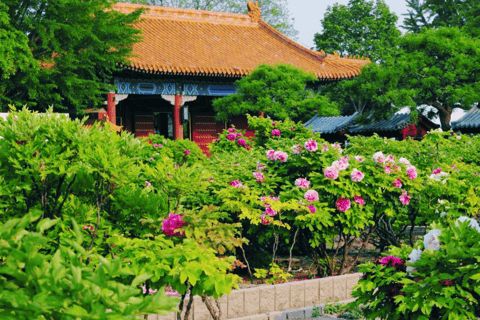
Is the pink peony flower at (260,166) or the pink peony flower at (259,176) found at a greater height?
the pink peony flower at (260,166)

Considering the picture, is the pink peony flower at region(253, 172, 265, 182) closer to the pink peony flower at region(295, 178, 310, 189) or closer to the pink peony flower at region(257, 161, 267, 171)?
the pink peony flower at region(257, 161, 267, 171)

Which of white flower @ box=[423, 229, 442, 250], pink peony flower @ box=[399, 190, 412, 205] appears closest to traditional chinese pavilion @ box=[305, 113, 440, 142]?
pink peony flower @ box=[399, 190, 412, 205]

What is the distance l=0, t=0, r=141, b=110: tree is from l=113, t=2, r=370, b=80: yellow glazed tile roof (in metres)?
1.70

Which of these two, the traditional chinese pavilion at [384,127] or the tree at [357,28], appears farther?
the tree at [357,28]

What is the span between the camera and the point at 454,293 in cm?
324

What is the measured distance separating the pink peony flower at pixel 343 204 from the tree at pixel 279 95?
10331 mm

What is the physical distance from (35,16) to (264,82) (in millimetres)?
6347

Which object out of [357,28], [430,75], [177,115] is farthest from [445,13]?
[177,115]

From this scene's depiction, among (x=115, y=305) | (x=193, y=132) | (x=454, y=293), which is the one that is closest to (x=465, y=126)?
(x=193, y=132)

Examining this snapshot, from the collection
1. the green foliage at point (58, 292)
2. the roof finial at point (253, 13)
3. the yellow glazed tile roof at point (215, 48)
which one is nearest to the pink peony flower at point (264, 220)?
the green foliage at point (58, 292)

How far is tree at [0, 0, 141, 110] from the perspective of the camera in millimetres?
13336

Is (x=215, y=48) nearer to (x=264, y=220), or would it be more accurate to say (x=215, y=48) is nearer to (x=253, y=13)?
(x=253, y=13)

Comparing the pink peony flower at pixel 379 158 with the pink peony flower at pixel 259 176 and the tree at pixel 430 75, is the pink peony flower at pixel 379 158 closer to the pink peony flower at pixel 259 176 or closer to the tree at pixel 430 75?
the pink peony flower at pixel 259 176

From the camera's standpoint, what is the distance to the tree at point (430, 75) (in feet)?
72.1
